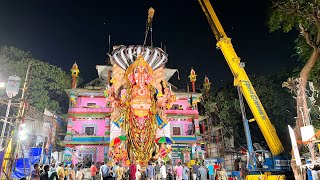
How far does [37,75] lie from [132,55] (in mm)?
16811

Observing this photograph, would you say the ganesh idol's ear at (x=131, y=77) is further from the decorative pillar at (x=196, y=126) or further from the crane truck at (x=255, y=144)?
the decorative pillar at (x=196, y=126)

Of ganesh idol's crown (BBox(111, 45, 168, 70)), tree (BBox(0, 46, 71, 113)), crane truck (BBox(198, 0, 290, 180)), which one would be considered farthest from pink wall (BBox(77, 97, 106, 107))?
crane truck (BBox(198, 0, 290, 180))

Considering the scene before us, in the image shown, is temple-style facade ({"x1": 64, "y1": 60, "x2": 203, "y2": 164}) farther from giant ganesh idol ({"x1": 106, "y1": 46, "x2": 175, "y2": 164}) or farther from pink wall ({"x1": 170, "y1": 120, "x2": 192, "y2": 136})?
giant ganesh idol ({"x1": 106, "y1": 46, "x2": 175, "y2": 164})

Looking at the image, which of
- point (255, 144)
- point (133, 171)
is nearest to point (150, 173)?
point (133, 171)

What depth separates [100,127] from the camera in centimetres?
2530

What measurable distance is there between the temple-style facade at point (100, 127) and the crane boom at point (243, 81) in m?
9.85

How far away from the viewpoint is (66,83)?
30938 mm

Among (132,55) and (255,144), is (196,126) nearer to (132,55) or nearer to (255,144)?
(255,144)

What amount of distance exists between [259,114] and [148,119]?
717cm

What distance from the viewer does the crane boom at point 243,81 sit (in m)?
14.9

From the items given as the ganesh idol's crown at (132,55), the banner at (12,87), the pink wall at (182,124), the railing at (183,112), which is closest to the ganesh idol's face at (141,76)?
the ganesh idol's crown at (132,55)

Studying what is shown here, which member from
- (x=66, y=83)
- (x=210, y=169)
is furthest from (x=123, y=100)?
(x=66, y=83)

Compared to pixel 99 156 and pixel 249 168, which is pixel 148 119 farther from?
pixel 99 156

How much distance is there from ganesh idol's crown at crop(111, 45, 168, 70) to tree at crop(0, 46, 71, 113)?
1337cm
